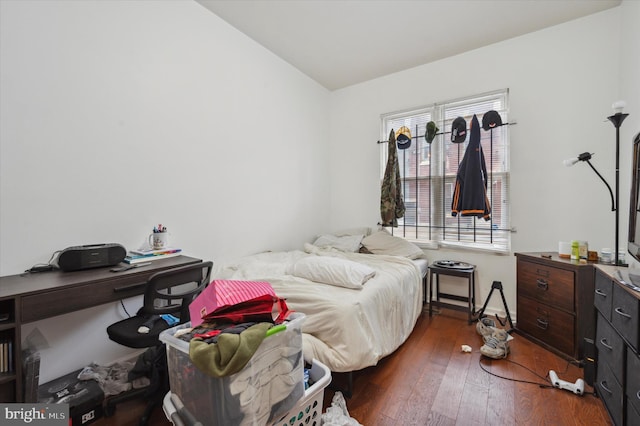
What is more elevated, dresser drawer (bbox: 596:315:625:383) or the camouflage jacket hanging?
the camouflage jacket hanging

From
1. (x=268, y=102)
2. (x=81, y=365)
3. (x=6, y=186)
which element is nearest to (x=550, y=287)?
(x=268, y=102)

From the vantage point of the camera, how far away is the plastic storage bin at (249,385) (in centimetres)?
88

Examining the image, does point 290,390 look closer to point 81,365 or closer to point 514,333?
point 81,365

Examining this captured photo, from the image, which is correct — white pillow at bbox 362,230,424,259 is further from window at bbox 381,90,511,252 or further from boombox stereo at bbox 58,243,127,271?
boombox stereo at bbox 58,243,127,271

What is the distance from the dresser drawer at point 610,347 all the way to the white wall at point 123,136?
8.71 feet

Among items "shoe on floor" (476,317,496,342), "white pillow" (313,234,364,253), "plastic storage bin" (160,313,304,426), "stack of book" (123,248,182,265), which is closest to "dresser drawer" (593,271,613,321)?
"shoe on floor" (476,317,496,342)

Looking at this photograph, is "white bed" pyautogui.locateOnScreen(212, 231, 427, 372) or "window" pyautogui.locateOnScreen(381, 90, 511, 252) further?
"window" pyautogui.locateOnScreen(381, 90, 511, 252)

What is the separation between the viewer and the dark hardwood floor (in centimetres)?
147

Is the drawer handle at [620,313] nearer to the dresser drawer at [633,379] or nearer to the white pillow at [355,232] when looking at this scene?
the dresser drawer at [633,379]

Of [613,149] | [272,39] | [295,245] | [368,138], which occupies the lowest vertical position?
[295,245]

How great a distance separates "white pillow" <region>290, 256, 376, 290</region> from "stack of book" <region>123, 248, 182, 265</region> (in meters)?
0.89

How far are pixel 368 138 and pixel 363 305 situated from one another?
2.59 m

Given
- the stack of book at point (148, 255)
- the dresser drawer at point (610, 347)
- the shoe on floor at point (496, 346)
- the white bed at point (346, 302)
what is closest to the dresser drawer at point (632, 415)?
the dresser drawer at point (610, 347)

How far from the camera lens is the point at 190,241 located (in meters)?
2.30
